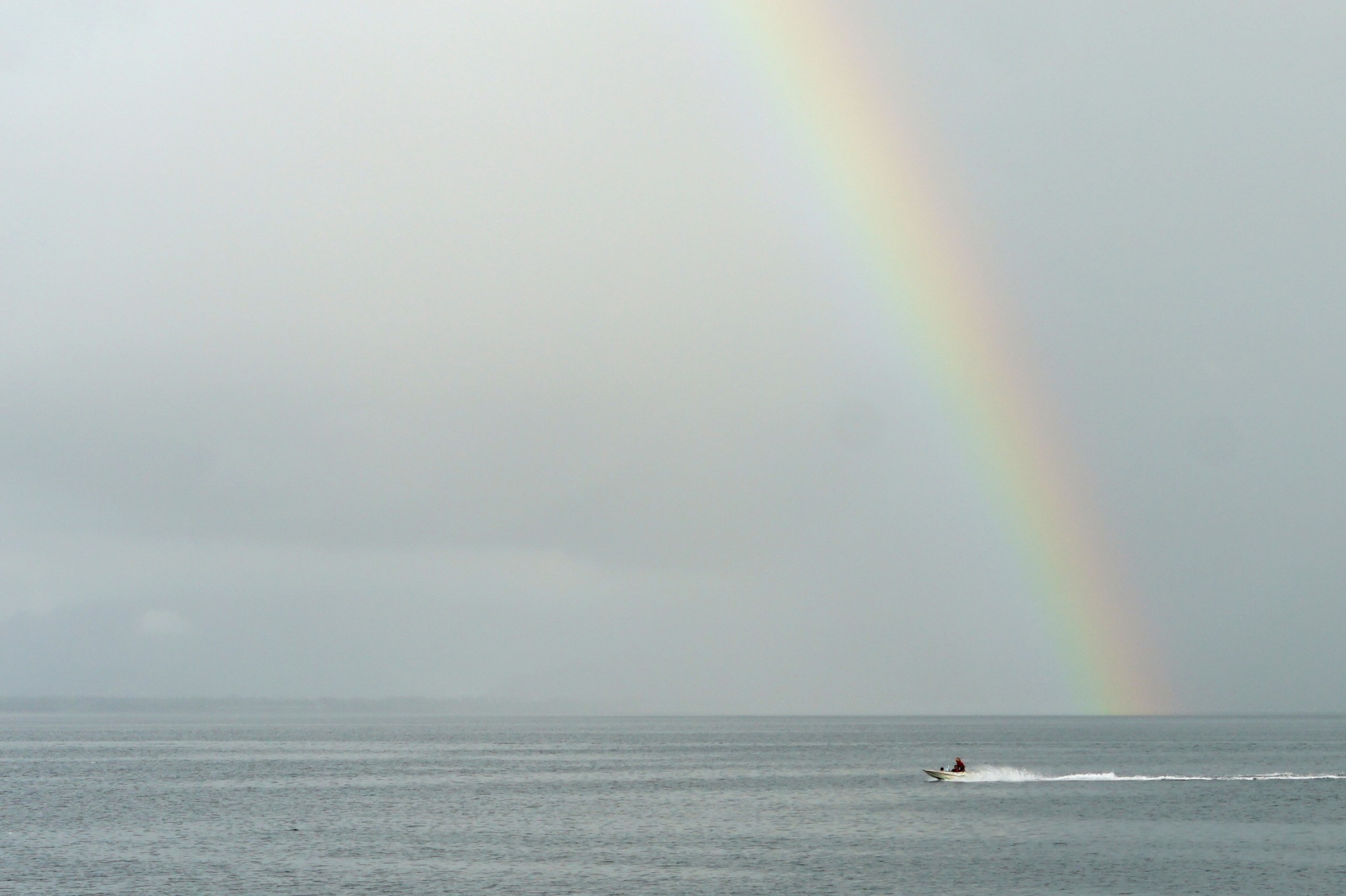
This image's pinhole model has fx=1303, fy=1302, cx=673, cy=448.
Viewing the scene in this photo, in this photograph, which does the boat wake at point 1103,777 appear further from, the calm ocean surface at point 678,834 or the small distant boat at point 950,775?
the small distant boat at point 950,775

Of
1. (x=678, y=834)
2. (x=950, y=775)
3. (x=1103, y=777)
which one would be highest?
(x=950, y=775)

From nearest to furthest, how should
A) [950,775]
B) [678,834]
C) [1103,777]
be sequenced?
[678,834]
[950,775]
[1103,777]

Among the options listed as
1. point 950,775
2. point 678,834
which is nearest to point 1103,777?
point 950,775

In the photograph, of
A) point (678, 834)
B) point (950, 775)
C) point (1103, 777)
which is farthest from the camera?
point (1103, 777)

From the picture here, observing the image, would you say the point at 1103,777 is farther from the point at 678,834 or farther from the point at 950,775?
the point at 678,834

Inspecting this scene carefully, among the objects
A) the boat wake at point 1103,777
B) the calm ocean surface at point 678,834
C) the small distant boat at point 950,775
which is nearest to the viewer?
the calm ocean surface at point 678,834

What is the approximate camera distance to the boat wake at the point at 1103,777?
6201 inches

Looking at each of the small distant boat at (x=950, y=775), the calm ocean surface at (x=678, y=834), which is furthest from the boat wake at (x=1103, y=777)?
the small distant boat at (x=950, y=775)

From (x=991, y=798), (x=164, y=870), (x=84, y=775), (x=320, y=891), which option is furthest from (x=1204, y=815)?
(x=84, y=775)

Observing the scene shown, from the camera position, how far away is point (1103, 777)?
160500 mm

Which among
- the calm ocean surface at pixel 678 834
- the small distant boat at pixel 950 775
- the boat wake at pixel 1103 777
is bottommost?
the calm ocean surface at pixel 678 834

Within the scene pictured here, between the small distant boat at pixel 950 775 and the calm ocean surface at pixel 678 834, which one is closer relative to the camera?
the calm ocean surface at pixel 678 834

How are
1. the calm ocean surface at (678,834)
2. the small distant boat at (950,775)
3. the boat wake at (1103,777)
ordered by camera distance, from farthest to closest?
1. the boat wake at (1103,777)
2. the small distant boat at (950,775)
3. the calm ocean surface at (678,834)

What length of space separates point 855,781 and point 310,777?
232 ft
